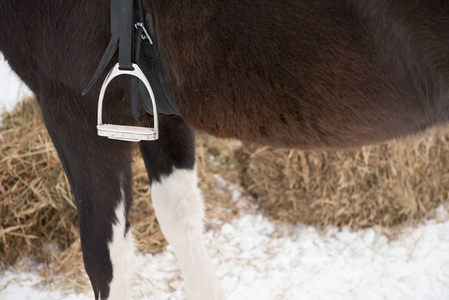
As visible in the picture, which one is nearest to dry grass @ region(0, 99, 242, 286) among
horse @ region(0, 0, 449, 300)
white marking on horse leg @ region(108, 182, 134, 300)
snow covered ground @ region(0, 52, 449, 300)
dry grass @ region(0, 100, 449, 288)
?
dry grass @ region(0, 100, 449, 288)

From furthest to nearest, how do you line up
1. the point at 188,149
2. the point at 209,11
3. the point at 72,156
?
the point at 188,149, the point at 72,156, the point at 209,11

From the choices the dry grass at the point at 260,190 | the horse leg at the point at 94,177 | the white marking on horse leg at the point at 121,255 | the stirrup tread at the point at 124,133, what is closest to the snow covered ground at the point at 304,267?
the dry grass at the point at 260,190

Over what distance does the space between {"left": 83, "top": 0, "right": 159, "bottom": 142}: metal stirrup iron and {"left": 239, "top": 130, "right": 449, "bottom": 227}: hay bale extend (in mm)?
1470

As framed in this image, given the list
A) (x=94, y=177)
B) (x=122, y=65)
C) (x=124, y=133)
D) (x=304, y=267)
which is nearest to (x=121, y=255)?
(x=94, y=177)

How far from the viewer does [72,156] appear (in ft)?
3.97

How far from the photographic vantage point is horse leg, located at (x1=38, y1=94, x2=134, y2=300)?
1.18m

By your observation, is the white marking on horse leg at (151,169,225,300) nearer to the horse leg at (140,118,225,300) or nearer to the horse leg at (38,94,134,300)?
the horse leg at (140,118,225,300)

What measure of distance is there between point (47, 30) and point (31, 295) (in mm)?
1362

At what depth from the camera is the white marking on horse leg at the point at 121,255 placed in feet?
4.13

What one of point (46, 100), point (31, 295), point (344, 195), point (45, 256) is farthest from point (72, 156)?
point (344, 195)

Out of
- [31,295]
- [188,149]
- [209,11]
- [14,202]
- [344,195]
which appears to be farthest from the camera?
[344,195]

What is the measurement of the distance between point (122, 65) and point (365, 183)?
68.5 inches

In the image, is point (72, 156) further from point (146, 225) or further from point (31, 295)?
point (146, 225)

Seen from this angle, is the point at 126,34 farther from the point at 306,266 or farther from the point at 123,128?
the point at 306,266
